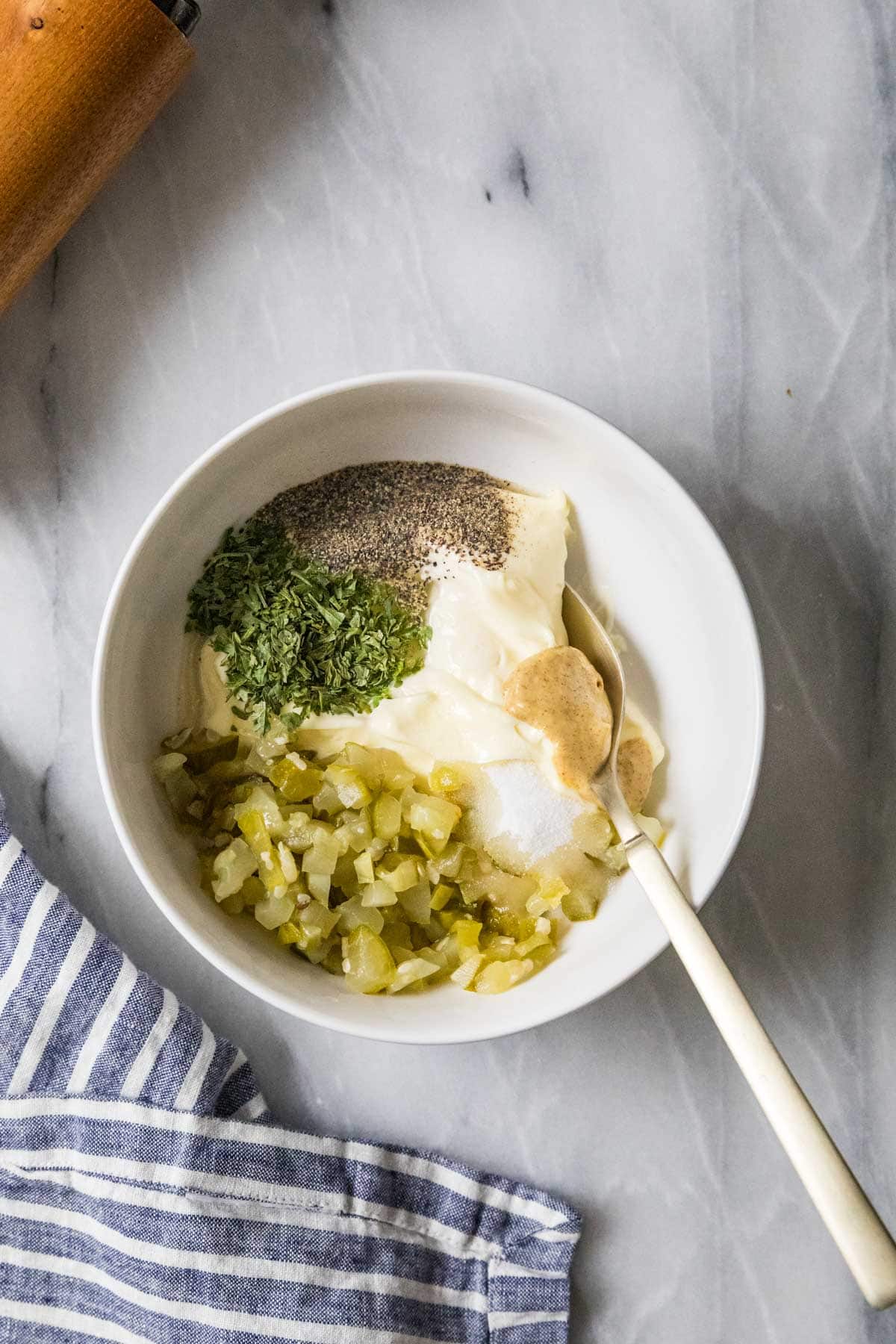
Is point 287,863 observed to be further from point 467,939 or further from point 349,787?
point 467,939

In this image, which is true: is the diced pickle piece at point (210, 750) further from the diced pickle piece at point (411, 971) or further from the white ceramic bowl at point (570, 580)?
the diced pickle piece at point (411, 971)

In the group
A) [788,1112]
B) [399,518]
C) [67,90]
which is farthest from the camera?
[399,518]

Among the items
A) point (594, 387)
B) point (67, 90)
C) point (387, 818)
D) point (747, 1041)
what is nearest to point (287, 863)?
point (387, 818)

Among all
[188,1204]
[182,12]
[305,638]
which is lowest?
[188,1204]

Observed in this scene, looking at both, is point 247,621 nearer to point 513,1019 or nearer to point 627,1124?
point 513,1019

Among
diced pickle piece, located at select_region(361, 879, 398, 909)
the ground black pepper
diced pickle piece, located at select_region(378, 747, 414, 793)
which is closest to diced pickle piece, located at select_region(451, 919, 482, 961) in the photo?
diced pickle piece, located at select_region(361, 879, 398, 909)

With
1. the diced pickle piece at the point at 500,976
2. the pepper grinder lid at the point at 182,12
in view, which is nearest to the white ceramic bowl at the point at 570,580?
the diced pickle piece at the point at 500,976

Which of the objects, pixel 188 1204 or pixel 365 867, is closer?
pixel 365 867
